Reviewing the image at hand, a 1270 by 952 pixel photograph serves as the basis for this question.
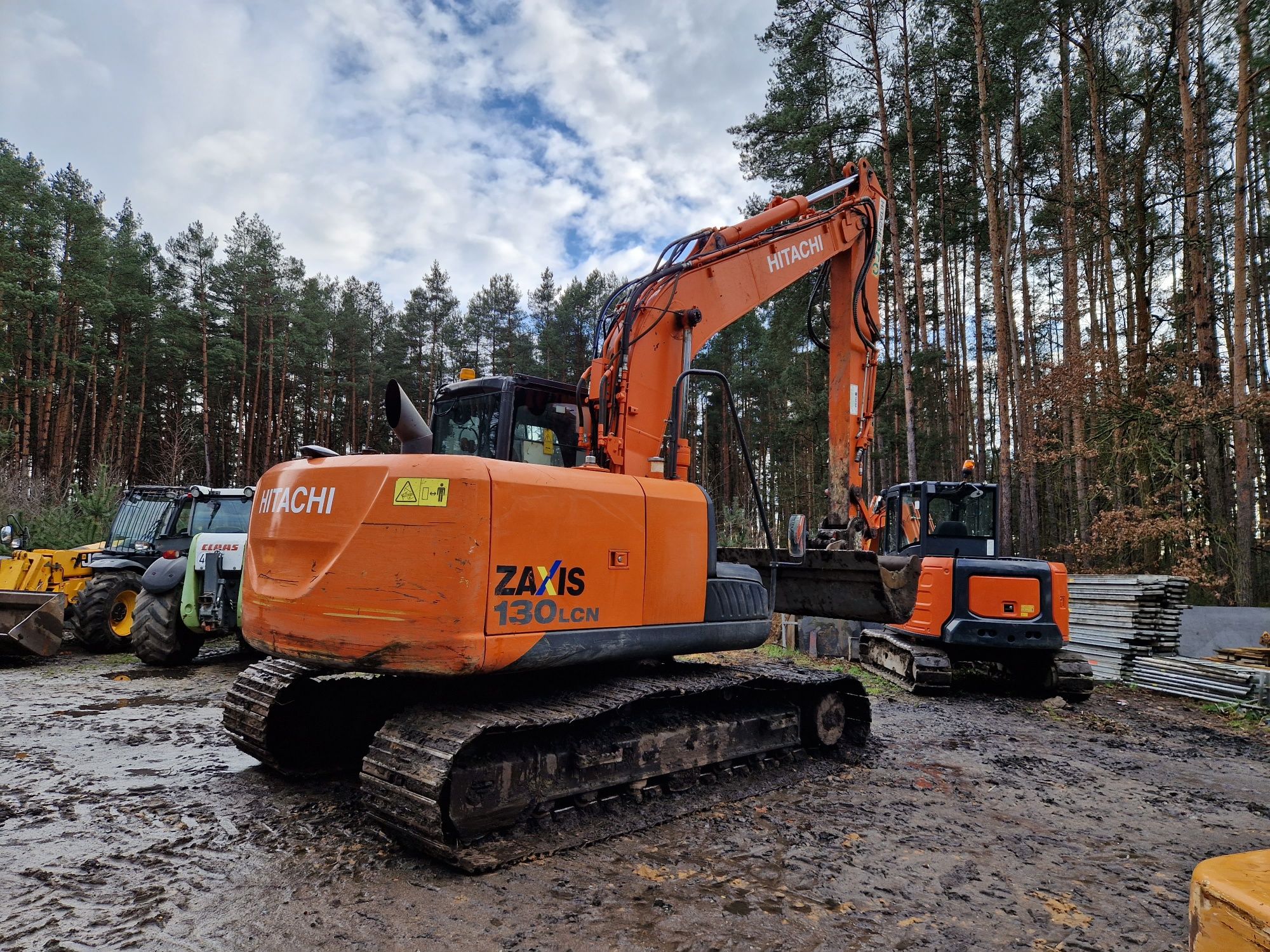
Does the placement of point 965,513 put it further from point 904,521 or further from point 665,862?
point 665,862

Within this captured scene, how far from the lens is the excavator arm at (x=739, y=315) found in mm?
4684

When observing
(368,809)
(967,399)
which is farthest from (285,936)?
(967,399)

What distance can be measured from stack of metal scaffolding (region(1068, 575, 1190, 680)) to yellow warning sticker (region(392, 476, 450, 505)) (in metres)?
9.30

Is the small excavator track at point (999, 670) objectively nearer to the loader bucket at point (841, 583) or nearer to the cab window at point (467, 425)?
the loader bucket at point (841, 583)

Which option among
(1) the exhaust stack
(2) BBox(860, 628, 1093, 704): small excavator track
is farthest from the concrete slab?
(1) the exhaust stack

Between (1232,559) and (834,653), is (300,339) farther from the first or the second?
(1232,559)

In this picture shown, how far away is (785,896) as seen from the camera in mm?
3152

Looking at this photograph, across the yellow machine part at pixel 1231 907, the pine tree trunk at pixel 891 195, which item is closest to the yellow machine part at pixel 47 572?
the yellow machine part at pixel 1231 907

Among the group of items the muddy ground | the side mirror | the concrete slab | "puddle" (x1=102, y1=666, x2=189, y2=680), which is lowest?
"puddle" (x1=102, y1=666, x2=189, y2=680)

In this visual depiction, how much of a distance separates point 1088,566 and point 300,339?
27621 mm

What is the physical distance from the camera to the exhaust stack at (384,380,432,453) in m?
3.71

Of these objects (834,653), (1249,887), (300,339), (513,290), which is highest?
(513,290)

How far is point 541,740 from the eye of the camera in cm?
378

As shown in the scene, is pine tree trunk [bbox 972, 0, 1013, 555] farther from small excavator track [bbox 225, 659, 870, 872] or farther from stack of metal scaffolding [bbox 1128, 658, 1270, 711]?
small excavator track [bbox 225, 659, 870, 872]
